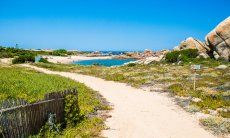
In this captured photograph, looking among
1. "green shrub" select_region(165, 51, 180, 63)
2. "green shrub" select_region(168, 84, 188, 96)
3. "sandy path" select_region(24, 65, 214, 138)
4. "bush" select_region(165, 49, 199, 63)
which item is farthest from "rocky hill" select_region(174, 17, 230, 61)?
"sandy path" select_region(24, 65, 214, 138)

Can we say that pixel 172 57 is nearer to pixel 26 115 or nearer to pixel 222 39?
pixel 222 39

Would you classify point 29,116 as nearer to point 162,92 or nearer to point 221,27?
point 162,92

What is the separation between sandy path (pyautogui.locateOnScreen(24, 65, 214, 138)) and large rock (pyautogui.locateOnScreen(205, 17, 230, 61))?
35.7m

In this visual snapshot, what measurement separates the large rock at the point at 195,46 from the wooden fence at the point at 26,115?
5344cm

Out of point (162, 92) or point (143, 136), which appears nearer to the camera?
point (143, 136)

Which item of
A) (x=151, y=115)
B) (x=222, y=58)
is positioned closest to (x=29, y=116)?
(x=151, y=115)

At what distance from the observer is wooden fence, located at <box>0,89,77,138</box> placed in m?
12.4

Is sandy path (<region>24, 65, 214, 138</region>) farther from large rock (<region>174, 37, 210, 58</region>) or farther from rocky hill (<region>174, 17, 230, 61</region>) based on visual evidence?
large rock (<region>174, 37, 210, 58</region>)

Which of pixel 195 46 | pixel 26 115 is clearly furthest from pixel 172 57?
pixel 26 115

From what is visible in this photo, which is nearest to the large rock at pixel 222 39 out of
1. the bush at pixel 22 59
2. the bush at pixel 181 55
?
the bush at pixel 181 55

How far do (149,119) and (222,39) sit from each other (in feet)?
149

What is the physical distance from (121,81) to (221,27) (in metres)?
28.9

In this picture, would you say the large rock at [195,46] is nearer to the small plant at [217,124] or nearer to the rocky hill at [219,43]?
the rocky hill at [219,43]

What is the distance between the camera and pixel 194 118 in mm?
19734
